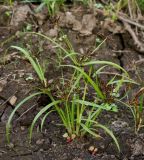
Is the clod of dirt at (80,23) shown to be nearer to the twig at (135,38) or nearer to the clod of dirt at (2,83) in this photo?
the twig at (135,38)

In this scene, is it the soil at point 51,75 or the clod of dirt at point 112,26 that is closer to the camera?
the soil at point 51,75

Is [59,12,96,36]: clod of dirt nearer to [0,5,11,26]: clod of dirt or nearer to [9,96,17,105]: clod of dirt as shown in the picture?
[0,5,11,26]: clod of dirt

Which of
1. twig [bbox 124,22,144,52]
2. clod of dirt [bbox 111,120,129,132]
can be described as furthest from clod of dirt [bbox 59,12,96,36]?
clod of dirt [bbox 111,120,129,132]

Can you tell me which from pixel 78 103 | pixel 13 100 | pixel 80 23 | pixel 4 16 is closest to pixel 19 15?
pixel 4 16

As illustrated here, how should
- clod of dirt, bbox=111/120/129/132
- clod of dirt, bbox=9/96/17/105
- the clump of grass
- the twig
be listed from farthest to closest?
the twig < clod of dirt, bbox=9/96/17/105 < clod of dirt, bbox=111/120/129/132 < the clump of grass

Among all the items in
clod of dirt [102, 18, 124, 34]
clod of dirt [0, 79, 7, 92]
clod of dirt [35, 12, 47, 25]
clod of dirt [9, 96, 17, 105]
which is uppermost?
clod of dirt [35, 12, 47, 25]

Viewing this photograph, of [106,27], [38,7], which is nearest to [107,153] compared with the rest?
[106,27]

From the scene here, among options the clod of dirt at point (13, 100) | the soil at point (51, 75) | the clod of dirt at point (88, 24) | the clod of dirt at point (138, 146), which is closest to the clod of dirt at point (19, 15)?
the soil at point (51, 75)

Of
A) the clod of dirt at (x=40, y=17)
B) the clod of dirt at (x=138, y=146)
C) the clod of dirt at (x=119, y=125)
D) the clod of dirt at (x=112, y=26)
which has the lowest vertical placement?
the clod of dirt at (x=138, y=146)
